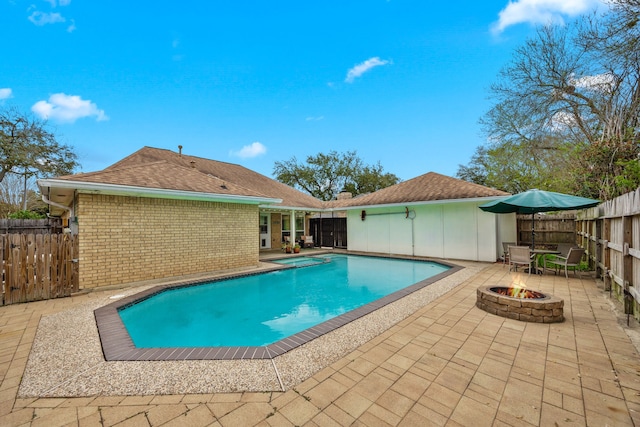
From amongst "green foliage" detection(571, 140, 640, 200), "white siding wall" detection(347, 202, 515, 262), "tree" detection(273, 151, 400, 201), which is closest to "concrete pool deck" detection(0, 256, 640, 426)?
"green foliage" detection(571, 140, 640, 200)

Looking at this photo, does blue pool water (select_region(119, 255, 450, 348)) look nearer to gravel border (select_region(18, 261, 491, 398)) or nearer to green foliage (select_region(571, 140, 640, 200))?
gravel border (select_region(18, 261, 491, 398))

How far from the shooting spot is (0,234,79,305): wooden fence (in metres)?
5.40

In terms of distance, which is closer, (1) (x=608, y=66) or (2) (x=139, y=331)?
(2) (x=139, y=331)

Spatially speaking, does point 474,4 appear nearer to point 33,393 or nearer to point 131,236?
point 131,236

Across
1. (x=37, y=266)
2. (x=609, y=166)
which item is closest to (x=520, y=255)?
(x=609, y=166)

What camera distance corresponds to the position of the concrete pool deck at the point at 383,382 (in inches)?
85.9

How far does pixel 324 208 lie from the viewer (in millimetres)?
15609

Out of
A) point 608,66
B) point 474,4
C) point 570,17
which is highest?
point 474,4

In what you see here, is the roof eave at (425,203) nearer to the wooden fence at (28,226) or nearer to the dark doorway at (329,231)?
the dark doorway at (329,231)

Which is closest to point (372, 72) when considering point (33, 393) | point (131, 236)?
point (131, 236)

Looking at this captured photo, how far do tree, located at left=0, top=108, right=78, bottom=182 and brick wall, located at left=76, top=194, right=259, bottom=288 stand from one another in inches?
769

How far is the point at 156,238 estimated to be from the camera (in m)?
7.54

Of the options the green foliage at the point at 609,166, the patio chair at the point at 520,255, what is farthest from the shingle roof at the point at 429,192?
the patio chair at the point at 520,255

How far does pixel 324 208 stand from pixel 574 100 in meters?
12.2
